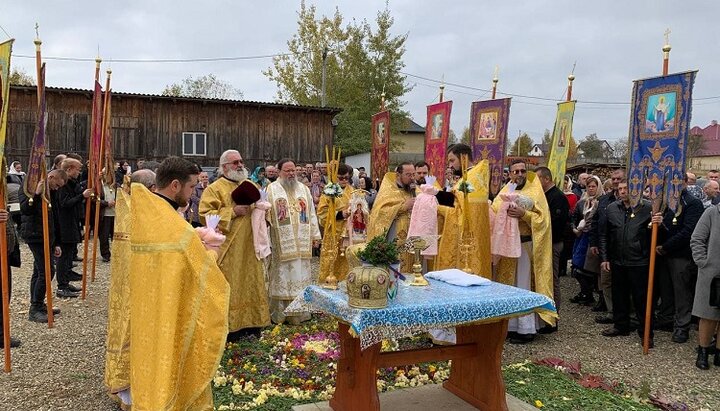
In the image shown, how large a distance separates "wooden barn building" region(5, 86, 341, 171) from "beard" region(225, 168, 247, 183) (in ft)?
56.3

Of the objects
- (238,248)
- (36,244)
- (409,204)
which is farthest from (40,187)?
(409,204)

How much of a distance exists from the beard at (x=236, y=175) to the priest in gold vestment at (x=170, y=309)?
2.69 m

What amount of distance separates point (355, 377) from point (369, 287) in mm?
885

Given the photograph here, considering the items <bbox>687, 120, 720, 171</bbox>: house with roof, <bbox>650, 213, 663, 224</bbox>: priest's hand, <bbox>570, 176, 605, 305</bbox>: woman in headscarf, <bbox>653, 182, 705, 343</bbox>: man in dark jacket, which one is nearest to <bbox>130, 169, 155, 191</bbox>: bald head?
<bbox>650, 213, 663, 224</bbox>: priest's hand

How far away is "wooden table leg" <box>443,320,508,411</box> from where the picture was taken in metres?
4.41

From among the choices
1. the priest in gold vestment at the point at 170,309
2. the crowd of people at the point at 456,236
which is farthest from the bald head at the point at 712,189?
the priest in gold vestment at the point at 170,309

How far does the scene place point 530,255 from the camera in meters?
6.68

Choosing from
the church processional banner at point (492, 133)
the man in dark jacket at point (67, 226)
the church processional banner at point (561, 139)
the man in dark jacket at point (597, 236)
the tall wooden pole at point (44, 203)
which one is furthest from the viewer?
the church processional banner at point (561, 139)

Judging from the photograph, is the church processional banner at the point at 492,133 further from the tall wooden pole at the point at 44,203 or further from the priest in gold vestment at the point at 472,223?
the tall wooden pole at the point at 44,203

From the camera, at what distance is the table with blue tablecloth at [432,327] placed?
3.68 meters

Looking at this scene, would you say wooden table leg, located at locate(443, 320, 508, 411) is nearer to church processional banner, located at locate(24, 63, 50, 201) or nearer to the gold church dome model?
the gold church dome model

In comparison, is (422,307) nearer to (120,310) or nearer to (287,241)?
(120,310)

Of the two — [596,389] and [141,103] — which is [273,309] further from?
[141,103]

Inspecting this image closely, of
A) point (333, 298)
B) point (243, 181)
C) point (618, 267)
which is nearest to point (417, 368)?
point (333, 298)
